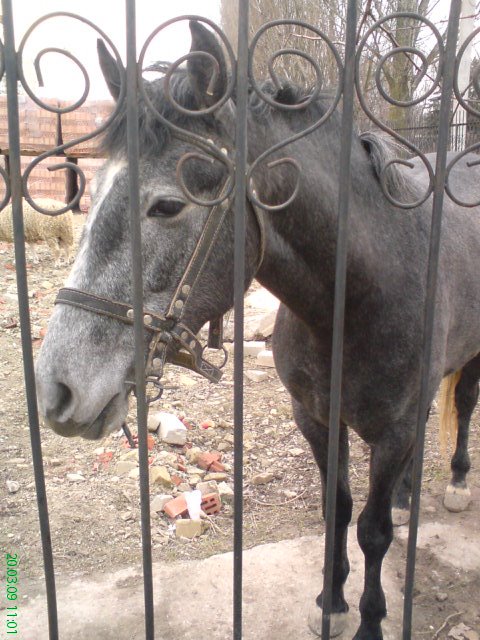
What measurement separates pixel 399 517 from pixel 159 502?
1.39m

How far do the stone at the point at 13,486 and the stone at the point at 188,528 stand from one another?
3.43ft

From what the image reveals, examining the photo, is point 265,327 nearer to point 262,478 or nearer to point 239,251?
point 262,478

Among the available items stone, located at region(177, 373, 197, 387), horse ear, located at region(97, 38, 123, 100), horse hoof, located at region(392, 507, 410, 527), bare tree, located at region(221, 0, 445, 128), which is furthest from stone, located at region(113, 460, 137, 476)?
→ bare tree, located at region(221, 0, 445, 128)

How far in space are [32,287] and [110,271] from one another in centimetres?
632

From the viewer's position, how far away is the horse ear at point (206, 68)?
121 cm

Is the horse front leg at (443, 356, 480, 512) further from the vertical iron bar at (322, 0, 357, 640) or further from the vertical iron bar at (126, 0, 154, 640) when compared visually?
the vertical iron bar at (126, 0, 154, 640)

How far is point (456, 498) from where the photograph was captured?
319cm

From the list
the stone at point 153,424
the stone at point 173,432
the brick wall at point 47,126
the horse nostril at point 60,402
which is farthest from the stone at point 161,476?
the brick wall at point 47,126

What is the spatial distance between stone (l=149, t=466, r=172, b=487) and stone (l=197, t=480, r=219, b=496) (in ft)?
0.61

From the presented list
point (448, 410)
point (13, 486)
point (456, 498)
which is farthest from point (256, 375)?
point (13, 486)

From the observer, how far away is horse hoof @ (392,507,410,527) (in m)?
3.07

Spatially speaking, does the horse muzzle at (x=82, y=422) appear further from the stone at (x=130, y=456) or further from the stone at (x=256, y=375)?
the stone at (x=256, y=375)

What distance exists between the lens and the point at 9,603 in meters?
2.42

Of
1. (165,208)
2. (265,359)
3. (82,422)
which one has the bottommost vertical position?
(265,359)
